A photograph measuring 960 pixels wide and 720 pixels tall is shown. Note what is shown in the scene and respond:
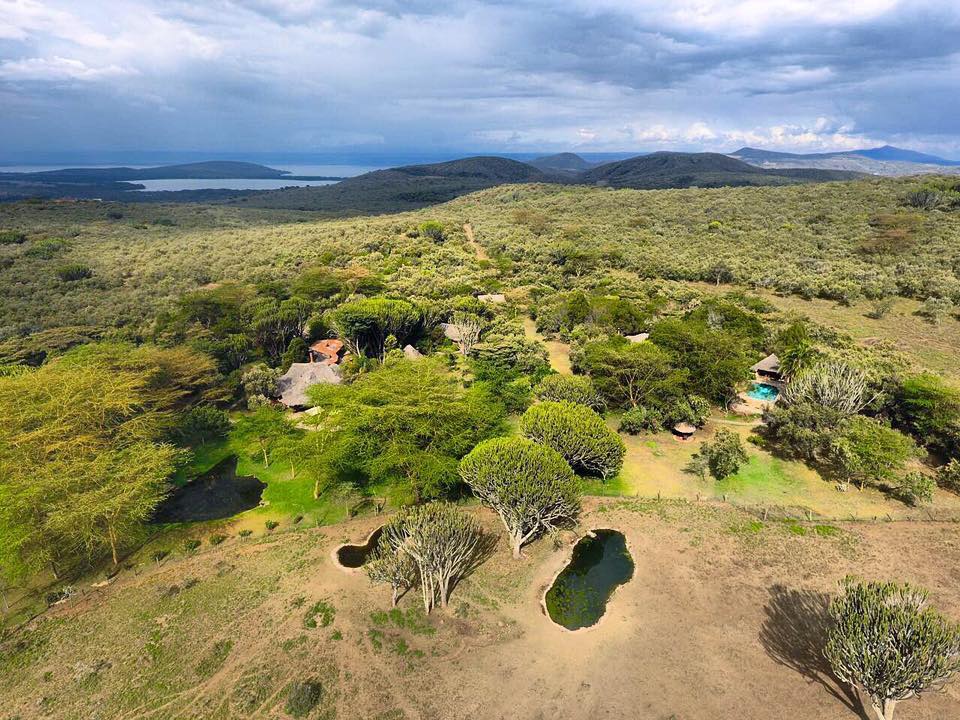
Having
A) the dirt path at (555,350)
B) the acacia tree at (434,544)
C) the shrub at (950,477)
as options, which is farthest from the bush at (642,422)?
the acacia tree at (434,544)

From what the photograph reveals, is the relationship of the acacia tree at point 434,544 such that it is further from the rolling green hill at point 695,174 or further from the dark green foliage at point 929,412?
the rolling green hill at point 695,174

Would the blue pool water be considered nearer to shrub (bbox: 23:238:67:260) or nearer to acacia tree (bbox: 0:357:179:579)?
acacia tree (bbox: 0:357:179:579)

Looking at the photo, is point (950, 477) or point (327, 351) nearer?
point (950, 477)

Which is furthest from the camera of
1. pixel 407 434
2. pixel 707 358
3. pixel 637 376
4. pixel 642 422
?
pixel 707 358

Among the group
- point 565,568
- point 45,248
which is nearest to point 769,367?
point 565,568

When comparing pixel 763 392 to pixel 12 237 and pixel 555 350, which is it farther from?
pixel 12 237

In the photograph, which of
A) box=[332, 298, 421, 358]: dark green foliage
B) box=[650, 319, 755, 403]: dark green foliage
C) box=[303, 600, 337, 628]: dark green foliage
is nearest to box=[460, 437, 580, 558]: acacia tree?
box=[303, 600, 337, 628]: dark green foliage

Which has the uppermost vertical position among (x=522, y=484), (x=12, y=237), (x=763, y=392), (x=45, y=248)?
(x=12, y=237)
